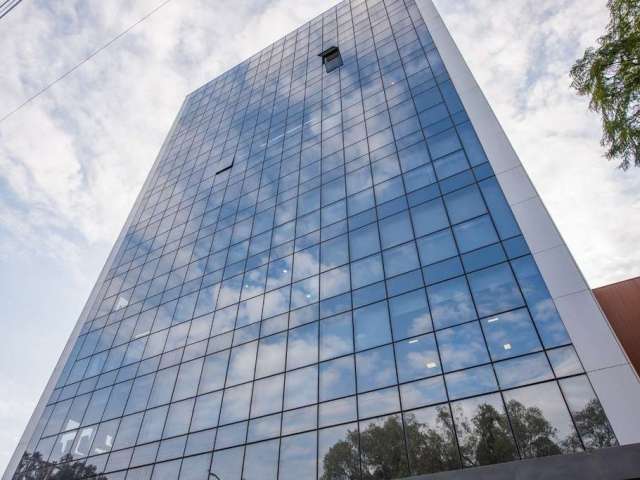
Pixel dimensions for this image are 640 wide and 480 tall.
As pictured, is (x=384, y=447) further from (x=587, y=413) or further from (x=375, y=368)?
(x=587, y=413)

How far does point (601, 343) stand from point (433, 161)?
13111mm

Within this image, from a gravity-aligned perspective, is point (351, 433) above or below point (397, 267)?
below

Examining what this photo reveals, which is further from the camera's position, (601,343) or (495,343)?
(495,343)

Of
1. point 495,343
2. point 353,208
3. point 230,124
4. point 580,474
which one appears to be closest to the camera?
point 580,474

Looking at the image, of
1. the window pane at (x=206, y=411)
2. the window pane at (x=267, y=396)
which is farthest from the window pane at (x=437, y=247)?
the window pane at (x=206, y=411)

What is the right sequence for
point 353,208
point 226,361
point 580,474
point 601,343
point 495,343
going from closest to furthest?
point 580,474
point 601,343
point 495,343
point 226,361
point 353,208

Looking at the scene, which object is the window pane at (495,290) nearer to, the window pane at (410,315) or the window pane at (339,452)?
the window pane at (410,315)

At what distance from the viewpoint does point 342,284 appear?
70.8 ft

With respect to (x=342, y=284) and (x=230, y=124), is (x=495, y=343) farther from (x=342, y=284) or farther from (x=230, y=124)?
(x=230, y=124)

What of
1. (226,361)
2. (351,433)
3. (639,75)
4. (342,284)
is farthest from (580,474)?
(226,361)

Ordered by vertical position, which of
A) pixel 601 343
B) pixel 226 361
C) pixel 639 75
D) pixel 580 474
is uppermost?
pixel 639 75

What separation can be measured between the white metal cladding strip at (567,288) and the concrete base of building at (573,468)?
4.60 feet

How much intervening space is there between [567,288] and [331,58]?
1278 inches

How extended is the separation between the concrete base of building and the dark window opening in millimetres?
35142
